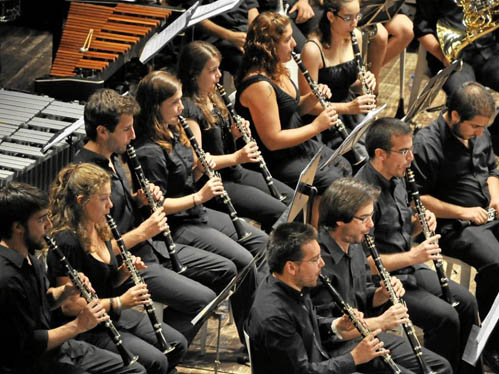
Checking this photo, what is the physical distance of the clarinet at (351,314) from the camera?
14.1 ft

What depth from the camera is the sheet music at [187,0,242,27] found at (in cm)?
528

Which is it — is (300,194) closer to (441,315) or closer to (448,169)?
(441,315)

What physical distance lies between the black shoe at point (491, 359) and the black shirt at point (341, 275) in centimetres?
101

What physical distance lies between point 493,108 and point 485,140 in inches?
9.0

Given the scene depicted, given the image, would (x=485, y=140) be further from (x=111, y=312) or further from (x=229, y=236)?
(x=111, y=312)

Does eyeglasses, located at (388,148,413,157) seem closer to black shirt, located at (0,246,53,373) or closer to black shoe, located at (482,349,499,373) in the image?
black shoe, located at (482,349,499,373)

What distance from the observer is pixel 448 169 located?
5.73 metres

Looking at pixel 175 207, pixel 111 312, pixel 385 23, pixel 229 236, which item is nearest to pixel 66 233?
pixel 111 312

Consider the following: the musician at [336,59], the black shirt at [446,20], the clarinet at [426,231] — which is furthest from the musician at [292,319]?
the black shirt at [446,20]

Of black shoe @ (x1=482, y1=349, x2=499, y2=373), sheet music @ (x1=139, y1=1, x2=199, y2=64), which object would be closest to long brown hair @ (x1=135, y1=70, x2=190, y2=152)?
sheet music @ (x1=139, y1=1, x2=199, y2=64)

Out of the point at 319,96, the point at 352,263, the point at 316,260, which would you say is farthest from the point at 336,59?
the point at 316,260

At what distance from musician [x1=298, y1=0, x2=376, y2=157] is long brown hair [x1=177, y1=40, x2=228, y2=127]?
816 mm

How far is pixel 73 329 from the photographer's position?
4074 millimetres

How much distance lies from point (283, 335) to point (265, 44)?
2.15 m
